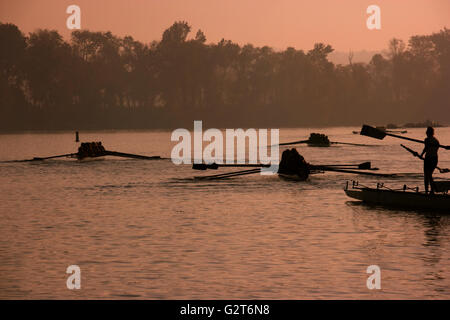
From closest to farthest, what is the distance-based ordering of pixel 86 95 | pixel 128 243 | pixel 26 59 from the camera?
pixel 128 243, pixel 26 59, pixel 86 95

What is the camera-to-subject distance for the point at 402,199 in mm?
38125

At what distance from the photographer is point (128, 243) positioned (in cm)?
3006

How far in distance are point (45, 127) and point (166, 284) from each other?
179411 millimetres

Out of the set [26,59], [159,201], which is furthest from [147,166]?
[26,59]

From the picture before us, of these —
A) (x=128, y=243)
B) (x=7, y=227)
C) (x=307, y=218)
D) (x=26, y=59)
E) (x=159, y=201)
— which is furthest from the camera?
(x=26, y=59)

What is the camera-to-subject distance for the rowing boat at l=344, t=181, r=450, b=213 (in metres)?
36.1

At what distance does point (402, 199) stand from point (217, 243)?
11.6 meters

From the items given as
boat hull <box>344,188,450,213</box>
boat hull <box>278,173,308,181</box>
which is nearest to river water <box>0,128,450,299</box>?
boat hull <box>344,188,450,213</box>

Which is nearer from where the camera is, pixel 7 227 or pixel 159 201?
pixel 7 227

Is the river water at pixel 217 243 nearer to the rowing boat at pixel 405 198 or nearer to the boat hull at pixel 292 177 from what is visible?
the rowing boat at pixel 405 198

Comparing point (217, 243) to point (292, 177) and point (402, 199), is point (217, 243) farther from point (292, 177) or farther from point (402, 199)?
point (292, 177)


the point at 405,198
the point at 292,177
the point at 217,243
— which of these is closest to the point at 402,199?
the point at 405,198

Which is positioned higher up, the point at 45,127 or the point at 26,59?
the point at 26,59

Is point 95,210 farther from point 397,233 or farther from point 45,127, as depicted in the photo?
point 45,127
